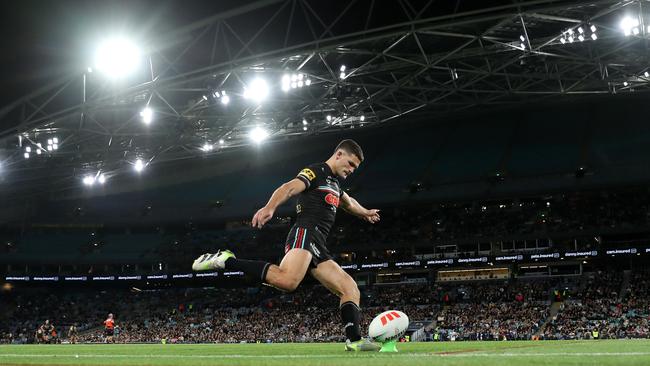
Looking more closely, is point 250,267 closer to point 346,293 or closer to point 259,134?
point 346,293

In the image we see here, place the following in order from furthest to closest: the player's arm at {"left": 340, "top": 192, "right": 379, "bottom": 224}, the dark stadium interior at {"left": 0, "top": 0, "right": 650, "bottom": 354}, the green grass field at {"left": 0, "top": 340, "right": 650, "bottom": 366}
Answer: the dark stadium interior at {"left": 0, "top": 0, "right": 650, "bottom": 354} → the player's arm at {"left": 340, "top": 192, "right": 379, "bottom": 224} → the green grass field at {"left": 0, "top": 340, "right": 650, "bottom": 366}

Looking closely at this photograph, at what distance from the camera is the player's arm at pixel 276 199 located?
749cm

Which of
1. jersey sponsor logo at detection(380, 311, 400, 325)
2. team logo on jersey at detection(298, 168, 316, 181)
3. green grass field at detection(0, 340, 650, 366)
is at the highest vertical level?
team logo on jersey at detection(298, 168, 316, 181)

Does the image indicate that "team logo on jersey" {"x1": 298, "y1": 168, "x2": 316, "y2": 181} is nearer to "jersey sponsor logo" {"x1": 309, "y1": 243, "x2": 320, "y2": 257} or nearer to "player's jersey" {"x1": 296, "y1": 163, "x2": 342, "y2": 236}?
"player's jersey" {"x1": 296, "y1": 163, "x2": 342, "y2": 236}

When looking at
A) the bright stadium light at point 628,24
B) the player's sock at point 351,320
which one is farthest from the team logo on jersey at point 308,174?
the bright stadium light at point 628,24

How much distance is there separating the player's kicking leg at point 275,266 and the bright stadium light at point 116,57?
23462mm

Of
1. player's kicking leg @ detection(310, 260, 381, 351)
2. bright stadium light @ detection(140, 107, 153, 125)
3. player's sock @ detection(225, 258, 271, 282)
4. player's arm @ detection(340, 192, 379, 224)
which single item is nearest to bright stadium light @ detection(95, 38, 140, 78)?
bright stadium light @ detection(140, 107, 153, 125)

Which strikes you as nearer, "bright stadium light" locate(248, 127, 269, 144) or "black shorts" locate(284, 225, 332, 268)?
"black shorts" locate(284, 225, 332, 268)

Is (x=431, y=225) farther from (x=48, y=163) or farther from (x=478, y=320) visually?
(x=48, y=163)

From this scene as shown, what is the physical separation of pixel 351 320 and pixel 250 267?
160 cm

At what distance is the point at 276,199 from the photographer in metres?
7.63

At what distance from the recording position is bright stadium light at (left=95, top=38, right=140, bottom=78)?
97.5ft

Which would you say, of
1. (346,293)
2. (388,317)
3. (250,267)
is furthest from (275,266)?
(388,317)

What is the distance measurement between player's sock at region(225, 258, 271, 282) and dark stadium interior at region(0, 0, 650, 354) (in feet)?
68.8
